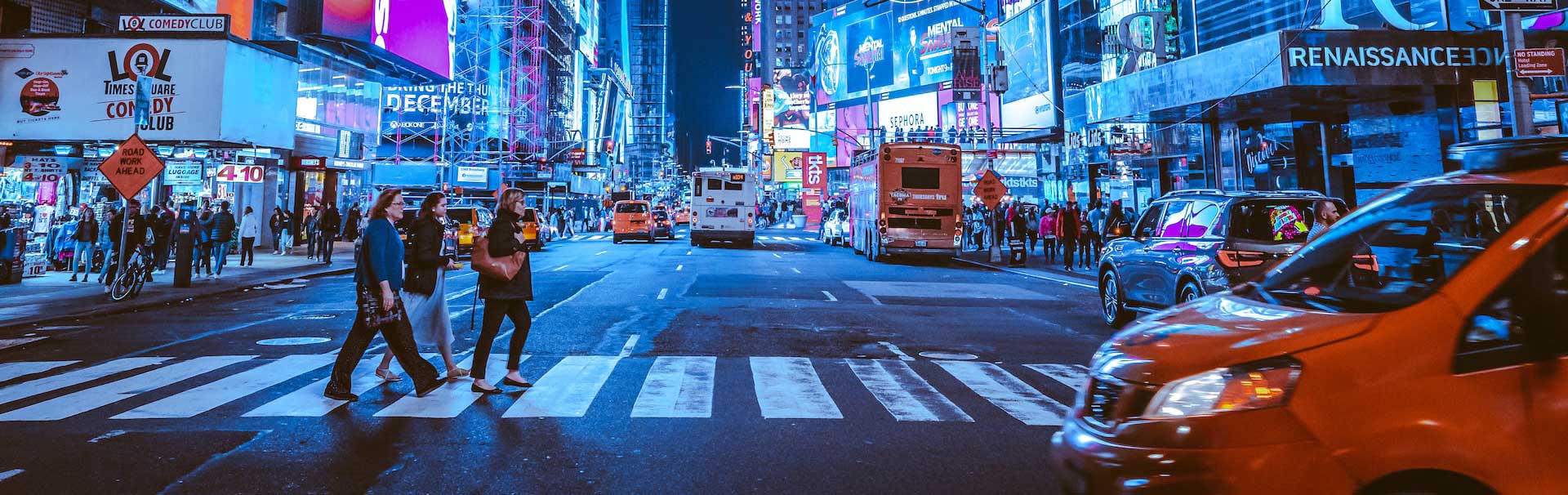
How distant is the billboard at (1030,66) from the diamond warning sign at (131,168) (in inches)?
1525

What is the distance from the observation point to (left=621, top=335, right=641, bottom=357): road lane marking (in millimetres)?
8773

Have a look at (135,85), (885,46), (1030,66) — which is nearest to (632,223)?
(135,85)

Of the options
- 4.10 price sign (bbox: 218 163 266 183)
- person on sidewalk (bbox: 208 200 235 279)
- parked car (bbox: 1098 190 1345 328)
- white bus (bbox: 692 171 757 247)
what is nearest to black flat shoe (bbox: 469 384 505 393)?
parked car (bbox: 1098 190 1345 328)

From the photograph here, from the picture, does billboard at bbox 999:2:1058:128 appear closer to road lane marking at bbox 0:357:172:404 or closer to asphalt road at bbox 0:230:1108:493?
asphalt road at bbox 0:230:1108:493

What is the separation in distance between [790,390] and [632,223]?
121 ft

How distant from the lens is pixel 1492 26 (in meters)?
18.4

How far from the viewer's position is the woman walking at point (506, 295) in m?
6.75

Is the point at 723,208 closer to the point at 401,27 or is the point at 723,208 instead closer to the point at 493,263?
the point at 401,27

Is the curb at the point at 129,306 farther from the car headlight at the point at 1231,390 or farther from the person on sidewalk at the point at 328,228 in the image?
the car headlight at the point at 1231,390

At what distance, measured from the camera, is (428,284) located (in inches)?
277

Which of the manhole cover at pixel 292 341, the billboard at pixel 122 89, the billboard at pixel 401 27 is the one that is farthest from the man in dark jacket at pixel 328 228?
the manhole cover at pixel 292 341

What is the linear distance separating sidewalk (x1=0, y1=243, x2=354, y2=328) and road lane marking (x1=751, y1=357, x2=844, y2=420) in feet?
34.7

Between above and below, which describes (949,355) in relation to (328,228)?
below

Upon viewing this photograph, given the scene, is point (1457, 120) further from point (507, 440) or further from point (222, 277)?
A: point (222, 277)
